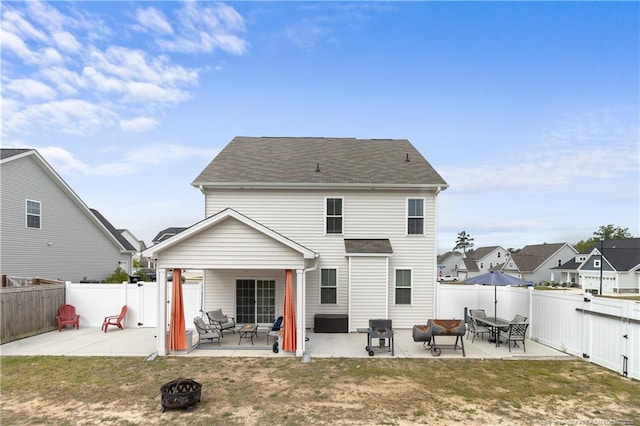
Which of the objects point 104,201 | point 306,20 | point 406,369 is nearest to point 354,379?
point 406,369

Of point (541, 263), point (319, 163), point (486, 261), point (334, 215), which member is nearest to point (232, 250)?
point (334, 215)

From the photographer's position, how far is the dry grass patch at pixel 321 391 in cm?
585

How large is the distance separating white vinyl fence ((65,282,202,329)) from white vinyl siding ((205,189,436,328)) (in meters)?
3.74

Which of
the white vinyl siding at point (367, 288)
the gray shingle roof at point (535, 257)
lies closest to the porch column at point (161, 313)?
the white vinyl siding at point (367, 288)

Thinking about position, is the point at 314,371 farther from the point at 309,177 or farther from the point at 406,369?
the point at 309,177

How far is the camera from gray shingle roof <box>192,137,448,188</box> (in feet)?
44.8

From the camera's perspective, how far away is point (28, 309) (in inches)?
465

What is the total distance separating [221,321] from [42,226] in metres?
13.2

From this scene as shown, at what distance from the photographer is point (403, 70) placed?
17.3 m

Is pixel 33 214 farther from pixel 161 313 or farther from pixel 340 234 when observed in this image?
pixel 340 234

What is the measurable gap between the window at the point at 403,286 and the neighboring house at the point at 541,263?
5204 cm

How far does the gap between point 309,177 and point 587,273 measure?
2005 inches

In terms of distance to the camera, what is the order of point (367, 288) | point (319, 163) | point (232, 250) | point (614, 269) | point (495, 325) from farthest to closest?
point (614, 269) → point (319, 163) → point (367, 288) → point (495, 325) → point (232, 250)

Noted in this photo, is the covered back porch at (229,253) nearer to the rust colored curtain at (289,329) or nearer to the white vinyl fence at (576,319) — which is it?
the rust colored curtain at (289,329)
